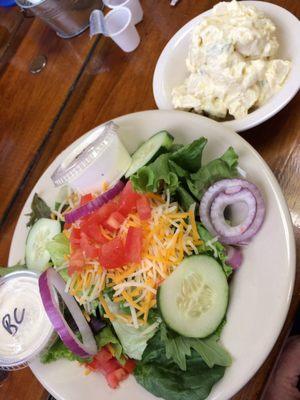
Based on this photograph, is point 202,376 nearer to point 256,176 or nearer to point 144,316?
point 144,316

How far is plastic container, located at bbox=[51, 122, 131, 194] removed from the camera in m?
1.35

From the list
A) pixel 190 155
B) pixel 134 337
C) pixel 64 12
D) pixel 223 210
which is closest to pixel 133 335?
pixel 134 337

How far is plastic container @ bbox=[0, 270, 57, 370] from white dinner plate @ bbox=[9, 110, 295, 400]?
6cm

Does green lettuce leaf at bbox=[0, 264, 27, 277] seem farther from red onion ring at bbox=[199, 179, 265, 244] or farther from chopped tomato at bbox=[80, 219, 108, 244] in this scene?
red onion ring at bbox=[199, 179, 265, 244]

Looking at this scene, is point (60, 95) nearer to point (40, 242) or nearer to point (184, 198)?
point (40, 242)

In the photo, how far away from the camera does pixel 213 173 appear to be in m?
1.22

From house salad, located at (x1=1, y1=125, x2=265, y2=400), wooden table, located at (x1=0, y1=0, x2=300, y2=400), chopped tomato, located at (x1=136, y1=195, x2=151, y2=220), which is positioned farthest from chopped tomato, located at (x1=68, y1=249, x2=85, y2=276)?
wooden table, located at (x1=0, y1=0, x2=300, y2=400)

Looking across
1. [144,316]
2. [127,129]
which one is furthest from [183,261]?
[127,129]

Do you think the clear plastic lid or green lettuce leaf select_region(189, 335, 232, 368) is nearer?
green lettuce leaf select_region(189, 335, 232, 368)

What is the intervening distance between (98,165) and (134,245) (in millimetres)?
302

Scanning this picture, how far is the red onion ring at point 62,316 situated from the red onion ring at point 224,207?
1.49 ft

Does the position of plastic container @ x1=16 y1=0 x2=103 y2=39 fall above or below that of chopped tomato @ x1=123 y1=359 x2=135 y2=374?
above

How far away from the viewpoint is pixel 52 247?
1367 millimetres

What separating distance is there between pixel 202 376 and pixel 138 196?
0.51 meters
